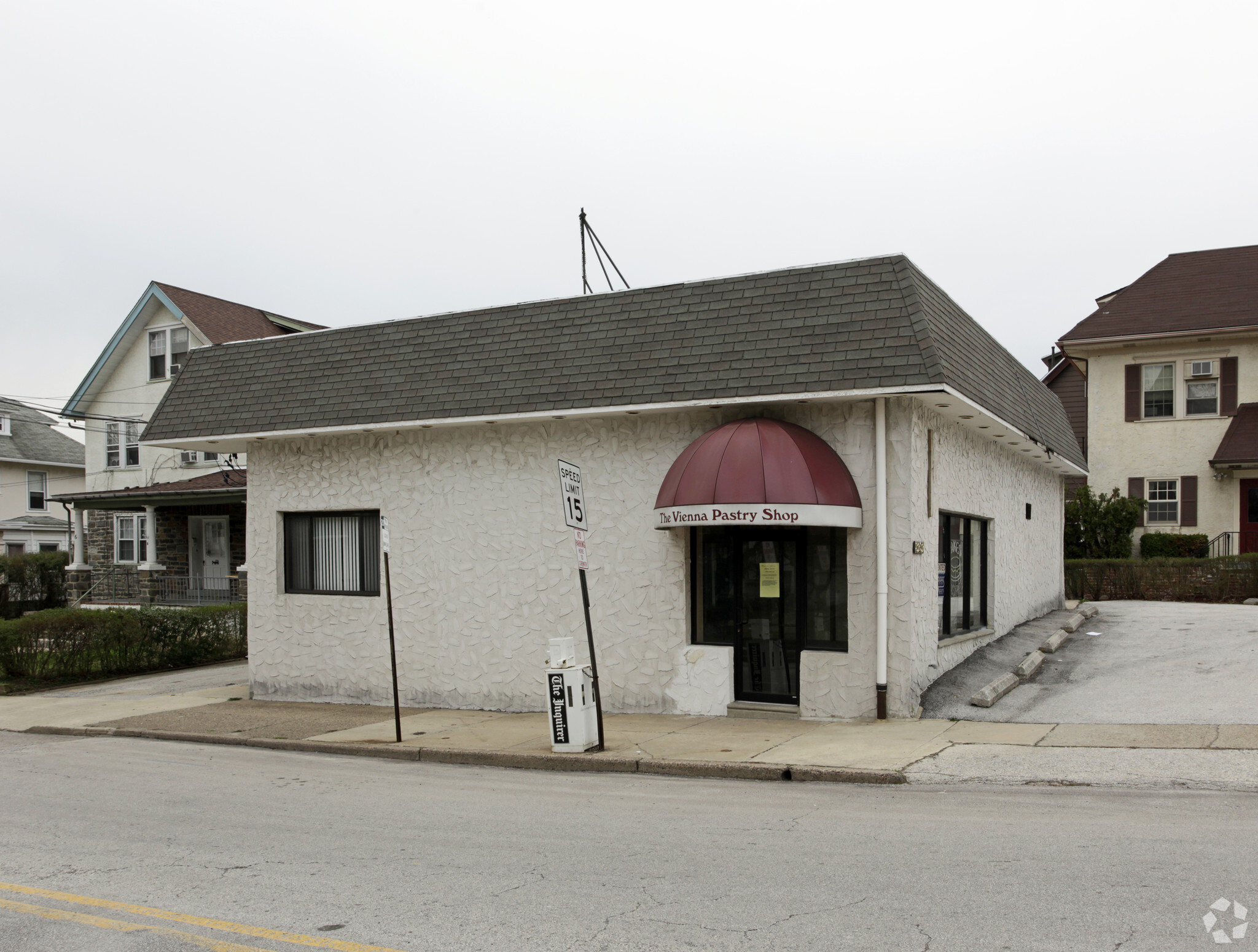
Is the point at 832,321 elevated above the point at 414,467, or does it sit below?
above

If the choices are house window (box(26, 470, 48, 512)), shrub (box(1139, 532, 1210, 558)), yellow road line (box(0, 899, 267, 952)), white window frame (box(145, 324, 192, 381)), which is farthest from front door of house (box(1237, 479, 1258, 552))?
house window (box(26, 470, 48, 512))

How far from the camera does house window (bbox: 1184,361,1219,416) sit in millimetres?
27859

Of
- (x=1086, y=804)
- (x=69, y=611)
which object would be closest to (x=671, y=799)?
(x=1086, y=804)

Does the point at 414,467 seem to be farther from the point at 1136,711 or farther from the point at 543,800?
the point at 1136,711

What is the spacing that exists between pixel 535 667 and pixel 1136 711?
711cm

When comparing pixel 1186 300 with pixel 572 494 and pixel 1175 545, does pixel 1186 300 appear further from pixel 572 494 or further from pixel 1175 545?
pixel 572 494

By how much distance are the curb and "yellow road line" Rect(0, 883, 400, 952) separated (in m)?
4.79

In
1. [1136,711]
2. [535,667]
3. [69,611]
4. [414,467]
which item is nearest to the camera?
[1136,711]

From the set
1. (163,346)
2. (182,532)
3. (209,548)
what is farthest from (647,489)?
(163,346)

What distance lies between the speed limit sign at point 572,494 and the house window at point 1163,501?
2326 centimetres

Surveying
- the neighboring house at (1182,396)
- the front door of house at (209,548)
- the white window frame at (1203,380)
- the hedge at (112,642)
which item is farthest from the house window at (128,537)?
the white window frame at (1203,380)

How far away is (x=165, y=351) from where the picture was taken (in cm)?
3250

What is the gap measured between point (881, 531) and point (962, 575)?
11.1ft

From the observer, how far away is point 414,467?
1438 centimetres
